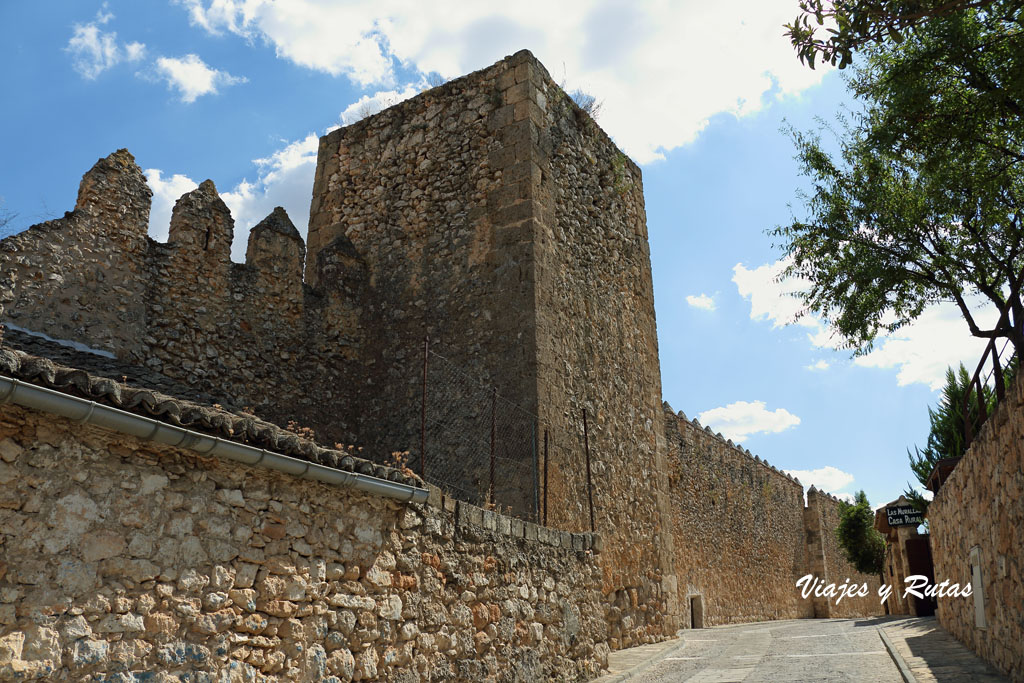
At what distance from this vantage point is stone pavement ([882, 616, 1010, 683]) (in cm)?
743

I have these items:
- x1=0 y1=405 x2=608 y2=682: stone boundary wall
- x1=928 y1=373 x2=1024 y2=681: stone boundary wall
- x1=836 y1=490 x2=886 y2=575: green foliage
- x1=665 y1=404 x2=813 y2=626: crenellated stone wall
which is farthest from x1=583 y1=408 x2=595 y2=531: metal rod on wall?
x1=836 y1=490 x2=886 y2=575: green foliage

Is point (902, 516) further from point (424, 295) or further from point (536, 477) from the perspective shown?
point (424, 295)

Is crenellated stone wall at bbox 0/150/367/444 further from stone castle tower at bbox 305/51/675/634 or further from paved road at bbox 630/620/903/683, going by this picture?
paved road at bbox 630/620/903/683

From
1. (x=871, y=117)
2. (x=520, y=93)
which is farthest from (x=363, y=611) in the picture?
(x=871, y=117)

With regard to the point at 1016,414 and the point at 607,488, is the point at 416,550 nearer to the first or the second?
the point at 1016,414

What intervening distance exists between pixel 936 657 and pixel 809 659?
1.32m

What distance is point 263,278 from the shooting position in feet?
33.2

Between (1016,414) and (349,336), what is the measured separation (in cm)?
766

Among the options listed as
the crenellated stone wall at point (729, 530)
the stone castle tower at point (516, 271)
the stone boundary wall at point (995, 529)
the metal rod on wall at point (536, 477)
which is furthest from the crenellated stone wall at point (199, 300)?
the crenellated stone wall at point (729, 530)

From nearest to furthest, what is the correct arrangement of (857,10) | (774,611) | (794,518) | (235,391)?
(857,10) → (235,391) → (774,611) → (794,518)

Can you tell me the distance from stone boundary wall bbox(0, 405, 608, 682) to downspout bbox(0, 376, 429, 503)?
163 mm

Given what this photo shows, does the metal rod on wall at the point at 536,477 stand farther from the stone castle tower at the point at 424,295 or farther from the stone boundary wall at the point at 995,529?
the stone boundary wall at the point at 995,529

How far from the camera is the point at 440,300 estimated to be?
1075cm

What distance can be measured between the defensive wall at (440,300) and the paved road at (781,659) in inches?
31.2
